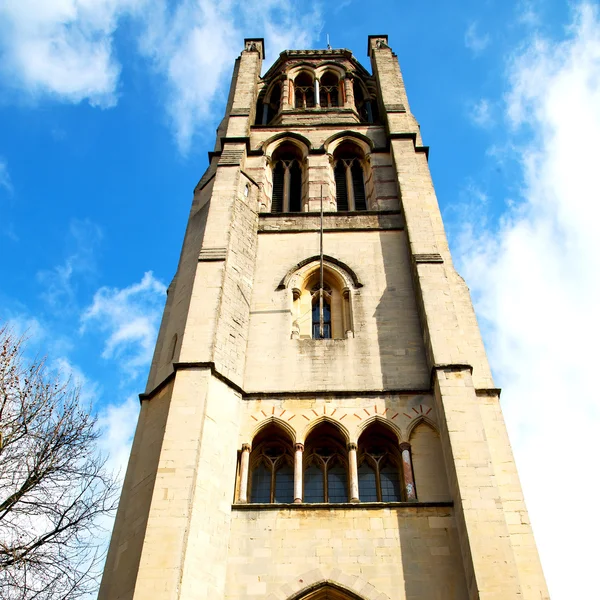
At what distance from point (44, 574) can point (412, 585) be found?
17.2 ft

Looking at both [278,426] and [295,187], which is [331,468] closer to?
[278,426]

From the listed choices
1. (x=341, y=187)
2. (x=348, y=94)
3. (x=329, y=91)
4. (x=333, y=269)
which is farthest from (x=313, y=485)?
(x=329, y=91)

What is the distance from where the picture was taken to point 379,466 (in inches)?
481

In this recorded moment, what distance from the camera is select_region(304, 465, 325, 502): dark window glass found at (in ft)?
39.0

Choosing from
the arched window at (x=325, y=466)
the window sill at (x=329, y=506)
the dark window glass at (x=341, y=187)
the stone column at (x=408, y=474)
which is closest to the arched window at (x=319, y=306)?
the arched window at (x=325, y=466)

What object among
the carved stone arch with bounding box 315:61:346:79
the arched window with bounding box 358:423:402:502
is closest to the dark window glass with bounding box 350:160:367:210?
the carved stone arch with bounding box 315:61:346:79

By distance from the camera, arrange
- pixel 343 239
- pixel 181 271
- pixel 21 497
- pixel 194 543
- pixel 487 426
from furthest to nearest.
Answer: pixel 343 239, pixel 181 271, pixel 487 426, pixel 21 497, pixel 194 543

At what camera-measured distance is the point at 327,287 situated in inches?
639

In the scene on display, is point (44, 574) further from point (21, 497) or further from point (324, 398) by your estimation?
point (324, 398)

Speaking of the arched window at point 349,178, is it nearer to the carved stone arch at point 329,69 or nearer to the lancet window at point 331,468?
the carved stone arch at point 329,69

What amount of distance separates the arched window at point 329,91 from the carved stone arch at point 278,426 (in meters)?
15.8

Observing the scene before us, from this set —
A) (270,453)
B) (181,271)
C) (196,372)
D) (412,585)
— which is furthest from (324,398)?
(181,271)

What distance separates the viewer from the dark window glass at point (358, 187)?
19.6 metres

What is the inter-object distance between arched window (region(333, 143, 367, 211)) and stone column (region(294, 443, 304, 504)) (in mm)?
8813
